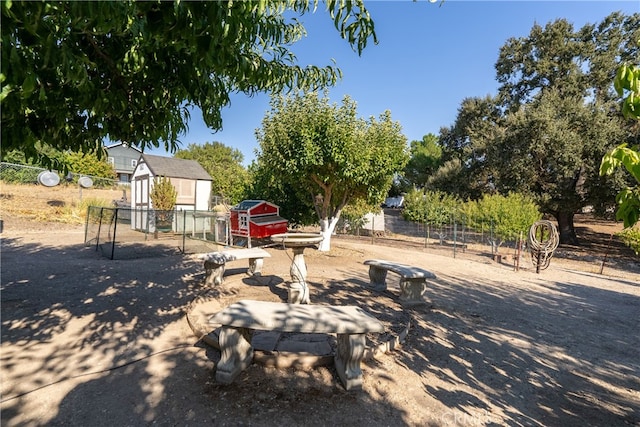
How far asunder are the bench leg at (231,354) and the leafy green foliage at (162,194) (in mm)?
17650

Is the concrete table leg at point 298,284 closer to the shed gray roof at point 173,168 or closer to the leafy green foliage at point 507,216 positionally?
the leafy green foliage at point 507,216

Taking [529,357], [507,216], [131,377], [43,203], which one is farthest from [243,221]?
[43,203]

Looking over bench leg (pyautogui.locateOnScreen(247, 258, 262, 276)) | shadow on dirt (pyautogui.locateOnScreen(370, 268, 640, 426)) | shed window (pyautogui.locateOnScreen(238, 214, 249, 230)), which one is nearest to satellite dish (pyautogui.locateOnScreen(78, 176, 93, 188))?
shed window (pyautogui.locateOnScreen(238, 214, 249, 230))

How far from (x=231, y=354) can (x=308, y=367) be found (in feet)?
2.80

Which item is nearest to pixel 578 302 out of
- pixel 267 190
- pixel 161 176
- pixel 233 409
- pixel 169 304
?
pixel 233 409

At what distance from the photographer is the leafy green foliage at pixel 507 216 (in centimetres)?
1370

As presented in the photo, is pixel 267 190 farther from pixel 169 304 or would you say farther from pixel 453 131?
pixel 453 131

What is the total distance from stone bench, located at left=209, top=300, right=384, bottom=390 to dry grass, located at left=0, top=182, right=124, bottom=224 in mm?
18013

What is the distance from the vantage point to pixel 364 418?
105 inches

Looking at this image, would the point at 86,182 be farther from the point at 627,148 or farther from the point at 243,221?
the point at 627,148

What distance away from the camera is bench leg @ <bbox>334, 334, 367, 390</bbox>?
121 inches

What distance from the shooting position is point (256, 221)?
12477 millimetres

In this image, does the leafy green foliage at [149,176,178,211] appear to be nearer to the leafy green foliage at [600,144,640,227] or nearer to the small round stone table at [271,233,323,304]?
the small round stone table at [271,233,323,304]

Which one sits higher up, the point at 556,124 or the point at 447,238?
the point at 556,124
